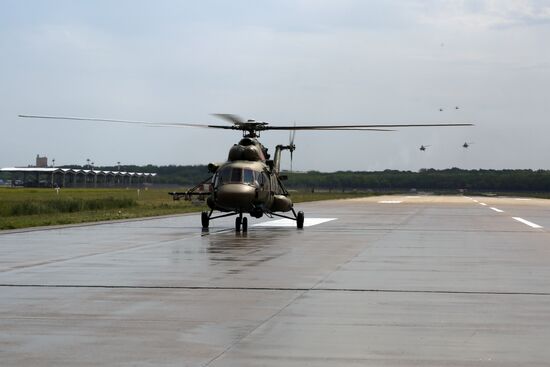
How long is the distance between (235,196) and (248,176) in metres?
1.00

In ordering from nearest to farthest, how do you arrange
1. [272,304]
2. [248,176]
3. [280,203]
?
[272,304] → [248,176] → [280,203]

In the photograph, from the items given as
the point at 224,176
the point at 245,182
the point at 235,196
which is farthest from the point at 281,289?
the point at 224,176

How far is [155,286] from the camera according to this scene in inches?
587

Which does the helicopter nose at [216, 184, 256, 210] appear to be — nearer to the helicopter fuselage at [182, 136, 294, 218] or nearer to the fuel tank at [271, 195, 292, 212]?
the helicopter fuselage at [182, 136, 294, 218]

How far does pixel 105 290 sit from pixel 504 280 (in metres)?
7.14

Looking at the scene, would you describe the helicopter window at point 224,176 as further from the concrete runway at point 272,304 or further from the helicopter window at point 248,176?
the concrete runway at point 272,304

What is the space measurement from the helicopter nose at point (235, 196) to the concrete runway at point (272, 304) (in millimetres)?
4035

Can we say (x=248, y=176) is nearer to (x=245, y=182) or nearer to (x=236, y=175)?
(x=245, y=182)

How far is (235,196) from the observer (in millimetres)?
29219

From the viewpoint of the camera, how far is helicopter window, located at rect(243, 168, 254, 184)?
2977 cm

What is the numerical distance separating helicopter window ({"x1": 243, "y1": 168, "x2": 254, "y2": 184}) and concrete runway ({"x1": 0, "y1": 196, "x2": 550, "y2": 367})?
15.4 feet

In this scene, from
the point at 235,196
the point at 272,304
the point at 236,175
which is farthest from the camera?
the point at 236,175

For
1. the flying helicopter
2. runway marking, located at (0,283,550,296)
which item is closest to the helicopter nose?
the flying helicopter

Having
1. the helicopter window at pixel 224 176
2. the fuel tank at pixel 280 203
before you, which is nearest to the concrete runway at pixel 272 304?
the helicopter window at pixel 224 176
